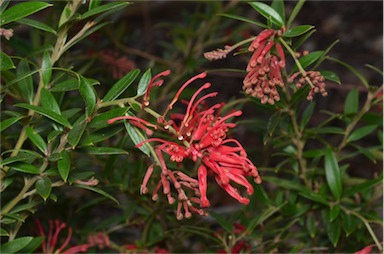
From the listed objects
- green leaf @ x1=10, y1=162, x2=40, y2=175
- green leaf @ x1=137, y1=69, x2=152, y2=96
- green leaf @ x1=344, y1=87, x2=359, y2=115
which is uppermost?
green leaf @ x1=137, y1=69, x2=152, y2=96

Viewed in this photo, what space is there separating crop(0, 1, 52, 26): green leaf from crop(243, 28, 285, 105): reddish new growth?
275 mm

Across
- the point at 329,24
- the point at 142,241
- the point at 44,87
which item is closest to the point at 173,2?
the point at 329,24

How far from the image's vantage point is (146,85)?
814mm

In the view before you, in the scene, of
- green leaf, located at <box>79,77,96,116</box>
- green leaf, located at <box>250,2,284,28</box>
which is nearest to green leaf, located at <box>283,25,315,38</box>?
green leaf, located at <box>250,2,284,28</box>

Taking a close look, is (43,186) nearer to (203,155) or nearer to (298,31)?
(203,155)

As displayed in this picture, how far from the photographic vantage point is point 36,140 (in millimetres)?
840

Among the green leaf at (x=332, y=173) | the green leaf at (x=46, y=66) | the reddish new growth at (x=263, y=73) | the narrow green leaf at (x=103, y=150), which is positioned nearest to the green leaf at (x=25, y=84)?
the green leaf at (x=46, y=66)

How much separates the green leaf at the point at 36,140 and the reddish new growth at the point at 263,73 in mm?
279

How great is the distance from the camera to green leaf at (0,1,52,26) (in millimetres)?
802

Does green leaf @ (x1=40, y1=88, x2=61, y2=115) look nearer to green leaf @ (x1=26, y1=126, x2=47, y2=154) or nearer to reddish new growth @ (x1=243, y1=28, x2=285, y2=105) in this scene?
green leaf @ (x1=26, y1=126, x2=47, y2=154)

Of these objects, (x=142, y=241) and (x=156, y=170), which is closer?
(x=156, y=170)

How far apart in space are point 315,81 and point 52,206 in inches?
27.6

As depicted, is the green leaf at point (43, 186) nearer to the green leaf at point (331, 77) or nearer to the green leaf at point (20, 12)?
the green leaf at point (20, 12)

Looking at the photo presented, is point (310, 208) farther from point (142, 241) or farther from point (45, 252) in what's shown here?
point (45, 252)
